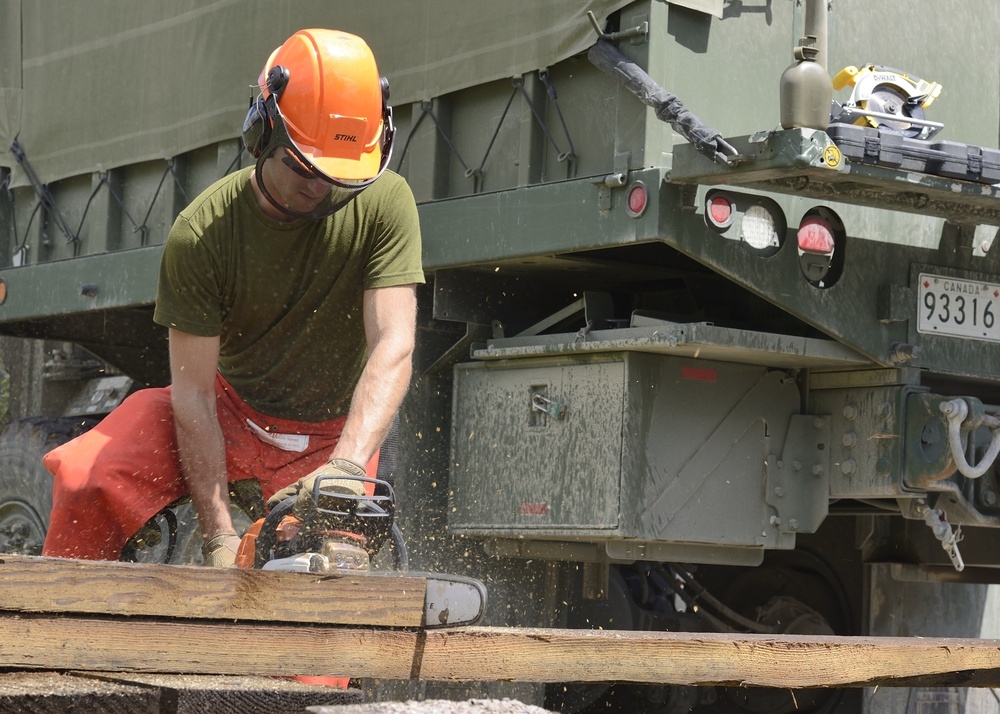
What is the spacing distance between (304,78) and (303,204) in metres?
0.33

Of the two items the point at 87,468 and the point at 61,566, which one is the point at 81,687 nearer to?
the point at 61,566

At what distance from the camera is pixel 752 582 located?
6.83m

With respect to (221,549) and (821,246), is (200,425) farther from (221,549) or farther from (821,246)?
(821,246)

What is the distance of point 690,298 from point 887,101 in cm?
96

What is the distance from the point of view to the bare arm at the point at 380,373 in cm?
389

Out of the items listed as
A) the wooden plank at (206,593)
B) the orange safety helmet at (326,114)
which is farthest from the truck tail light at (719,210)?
the wooden plank at (206,593)

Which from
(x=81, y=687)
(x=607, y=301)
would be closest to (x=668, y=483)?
(x=607, y=301)

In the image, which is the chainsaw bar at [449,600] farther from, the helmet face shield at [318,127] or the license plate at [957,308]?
the license plate at [957,308]

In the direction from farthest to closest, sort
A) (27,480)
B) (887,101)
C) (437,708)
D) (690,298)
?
1. (27,480)
2. (690,298)
3. (887,101)
4. (437,708)

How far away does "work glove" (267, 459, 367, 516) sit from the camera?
11.4ft

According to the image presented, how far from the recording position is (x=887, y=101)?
17.3 feet

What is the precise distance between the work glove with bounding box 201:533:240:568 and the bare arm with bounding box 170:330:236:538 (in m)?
0.02

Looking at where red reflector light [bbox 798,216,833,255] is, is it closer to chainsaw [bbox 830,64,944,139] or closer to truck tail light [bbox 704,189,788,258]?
truck tail light [bbox 704,189,788,258]

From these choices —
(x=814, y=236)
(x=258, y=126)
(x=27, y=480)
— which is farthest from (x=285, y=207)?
(x=27, y=480)
